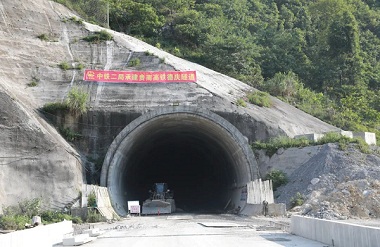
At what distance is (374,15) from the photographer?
253ft

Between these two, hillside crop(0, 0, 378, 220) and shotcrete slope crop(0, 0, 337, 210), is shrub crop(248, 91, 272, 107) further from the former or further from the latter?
shotcrete slope crop(0, 0, 337, 210)

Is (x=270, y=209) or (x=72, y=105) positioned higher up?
(x=72, y=105)

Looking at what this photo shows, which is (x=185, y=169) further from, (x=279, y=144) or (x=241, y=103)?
(x=279, y=144)

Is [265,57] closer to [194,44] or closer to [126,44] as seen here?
[194,44]

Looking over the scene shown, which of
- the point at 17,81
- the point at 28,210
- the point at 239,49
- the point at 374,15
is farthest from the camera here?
the point at 374,15

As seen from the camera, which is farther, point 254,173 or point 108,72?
point 108,72

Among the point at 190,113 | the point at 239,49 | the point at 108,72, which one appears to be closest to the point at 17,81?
the point at 108,72

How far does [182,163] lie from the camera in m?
53.2

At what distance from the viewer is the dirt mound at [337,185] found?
26250 mm

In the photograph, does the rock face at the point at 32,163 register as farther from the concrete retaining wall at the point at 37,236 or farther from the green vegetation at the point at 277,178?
the green vegetation at the point at 277,178

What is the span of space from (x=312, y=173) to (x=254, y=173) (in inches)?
130

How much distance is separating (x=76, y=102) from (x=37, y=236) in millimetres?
21078

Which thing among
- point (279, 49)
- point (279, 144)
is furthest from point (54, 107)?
point (279, 49)

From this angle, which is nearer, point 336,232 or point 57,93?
point 336,232
